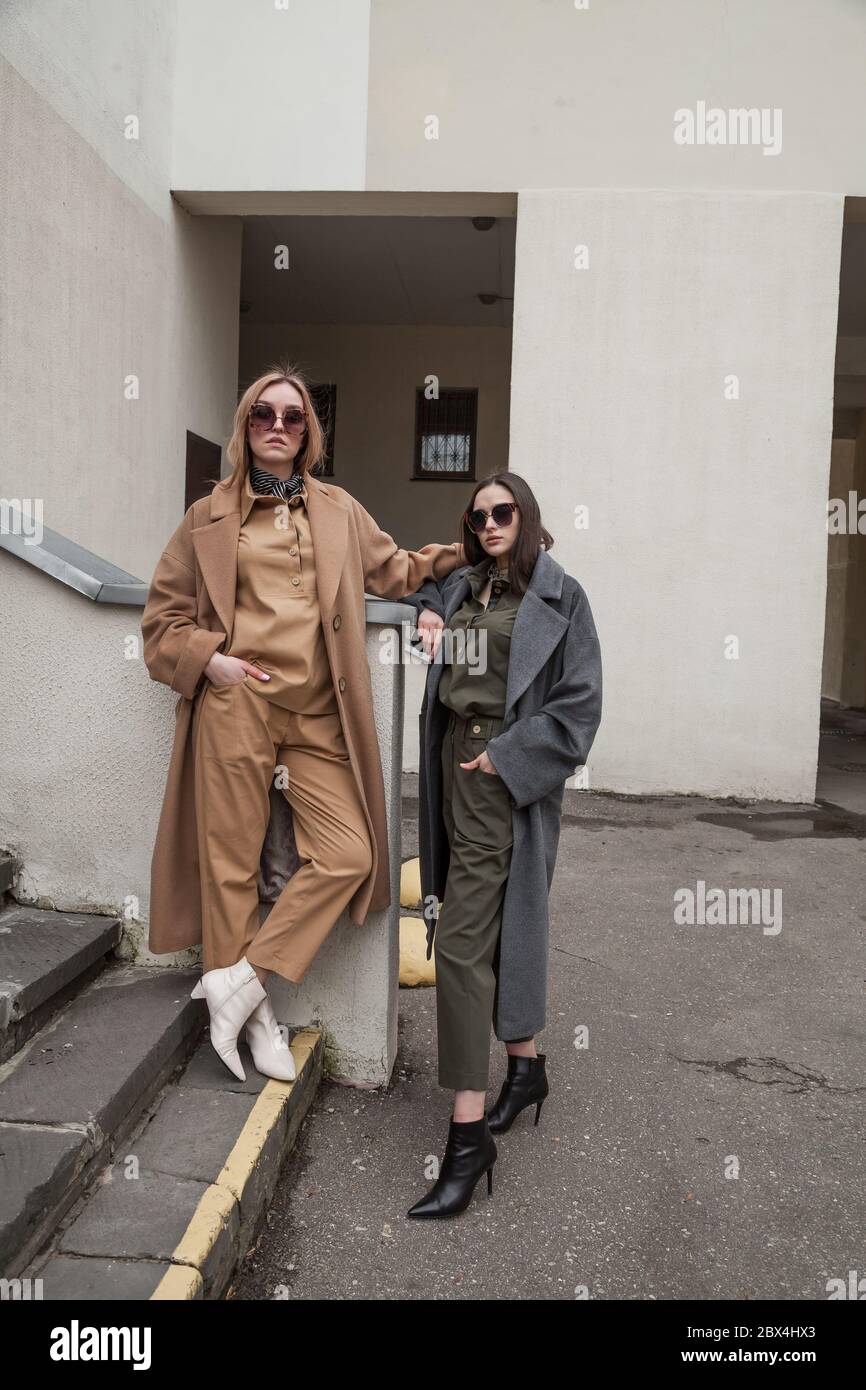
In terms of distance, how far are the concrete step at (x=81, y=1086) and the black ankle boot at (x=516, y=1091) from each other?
3.27 ft

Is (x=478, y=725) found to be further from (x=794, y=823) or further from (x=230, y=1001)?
(x=794, y=823)

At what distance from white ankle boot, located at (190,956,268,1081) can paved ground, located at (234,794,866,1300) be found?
40 centimetres

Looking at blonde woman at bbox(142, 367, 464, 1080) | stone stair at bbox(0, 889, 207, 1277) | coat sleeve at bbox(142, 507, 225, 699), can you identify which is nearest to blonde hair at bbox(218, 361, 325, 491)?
blonde woman at bbox(142, 367, 464, 1080)

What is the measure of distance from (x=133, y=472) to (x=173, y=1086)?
5735mm

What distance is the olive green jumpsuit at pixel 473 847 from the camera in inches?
116

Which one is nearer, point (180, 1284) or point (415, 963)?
point (180, 1284)

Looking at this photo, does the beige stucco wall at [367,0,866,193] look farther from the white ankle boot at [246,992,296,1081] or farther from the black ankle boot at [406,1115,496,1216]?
the black ankle boot at [406,1115,496,1216]

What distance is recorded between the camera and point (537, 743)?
293 cm

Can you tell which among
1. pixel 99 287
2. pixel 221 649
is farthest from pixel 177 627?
pixel 99 287

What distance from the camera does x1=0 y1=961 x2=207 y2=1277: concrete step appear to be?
2.30 metres

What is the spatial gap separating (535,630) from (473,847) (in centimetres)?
66

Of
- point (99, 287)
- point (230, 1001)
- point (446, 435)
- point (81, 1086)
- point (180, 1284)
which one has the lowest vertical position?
→ point (180, 1284)
